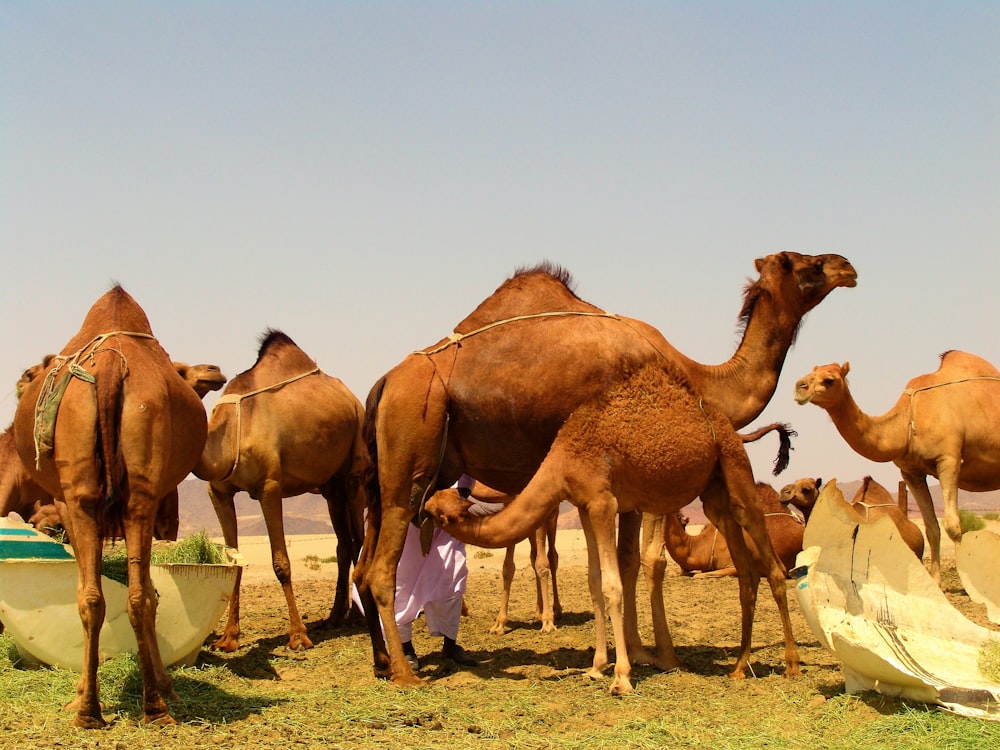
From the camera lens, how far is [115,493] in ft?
20.7

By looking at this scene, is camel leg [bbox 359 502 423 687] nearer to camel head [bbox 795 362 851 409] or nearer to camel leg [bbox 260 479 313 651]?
camel leg [bbox 260 479 313 651]

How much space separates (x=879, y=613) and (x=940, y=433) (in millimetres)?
5873

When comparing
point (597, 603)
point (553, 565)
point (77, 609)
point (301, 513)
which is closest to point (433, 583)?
point (597, 603)

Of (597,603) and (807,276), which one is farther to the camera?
(807,276)

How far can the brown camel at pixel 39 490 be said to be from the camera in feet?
29.3

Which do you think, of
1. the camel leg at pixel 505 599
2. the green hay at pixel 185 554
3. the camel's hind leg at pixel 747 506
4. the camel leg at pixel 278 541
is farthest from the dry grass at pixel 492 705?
the green hay at pixel 185 554

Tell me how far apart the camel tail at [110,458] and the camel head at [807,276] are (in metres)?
5.17

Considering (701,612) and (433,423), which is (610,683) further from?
(701,612)

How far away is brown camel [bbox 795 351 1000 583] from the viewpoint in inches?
470

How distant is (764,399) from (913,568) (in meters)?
1.98

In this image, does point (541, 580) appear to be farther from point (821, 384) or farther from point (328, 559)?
point (328, 559)

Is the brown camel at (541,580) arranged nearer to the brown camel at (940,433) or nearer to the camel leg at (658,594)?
the camel leg at (658,594)

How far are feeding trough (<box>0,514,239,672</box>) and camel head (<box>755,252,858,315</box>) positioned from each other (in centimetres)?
498

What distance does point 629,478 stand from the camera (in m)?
7.79
